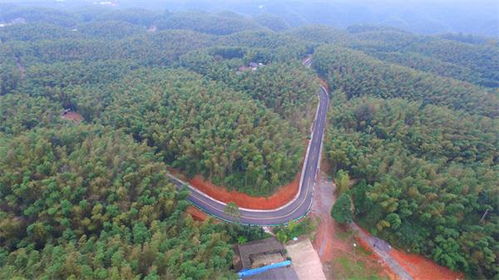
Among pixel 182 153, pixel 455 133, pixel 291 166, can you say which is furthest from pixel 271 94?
pixel 455 133

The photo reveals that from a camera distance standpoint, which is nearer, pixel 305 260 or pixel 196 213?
pixel 305 260

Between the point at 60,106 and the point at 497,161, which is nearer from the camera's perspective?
the point at 497,161

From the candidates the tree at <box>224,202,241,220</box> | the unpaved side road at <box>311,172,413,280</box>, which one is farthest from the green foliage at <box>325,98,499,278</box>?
the tree at <box>224,202,241,220</box>

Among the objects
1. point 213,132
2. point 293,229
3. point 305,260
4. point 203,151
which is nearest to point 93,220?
point 203,151

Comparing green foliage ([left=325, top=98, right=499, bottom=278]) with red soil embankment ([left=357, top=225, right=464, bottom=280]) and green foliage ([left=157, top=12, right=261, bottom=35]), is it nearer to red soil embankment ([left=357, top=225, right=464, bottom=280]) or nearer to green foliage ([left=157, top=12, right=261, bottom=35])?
red soil embankment ([left=357, top=225, right=464, bottom=280])

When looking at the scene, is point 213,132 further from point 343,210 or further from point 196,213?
point 343,210

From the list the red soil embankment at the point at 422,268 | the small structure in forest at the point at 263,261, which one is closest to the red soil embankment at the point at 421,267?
the red soil embankment at the point at 422,268

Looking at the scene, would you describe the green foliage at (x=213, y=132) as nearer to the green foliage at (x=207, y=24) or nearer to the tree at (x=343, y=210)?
the tree at (x=343, y=210)

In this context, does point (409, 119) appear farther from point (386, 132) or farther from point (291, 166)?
point (291, 166)
